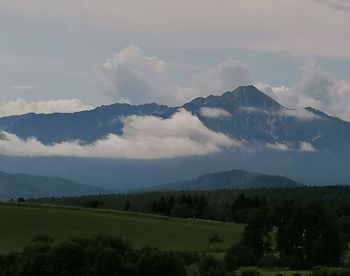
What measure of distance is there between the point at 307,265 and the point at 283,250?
22.0 feet

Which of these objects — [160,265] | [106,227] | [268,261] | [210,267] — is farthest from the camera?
[106,227]

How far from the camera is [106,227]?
15950cm

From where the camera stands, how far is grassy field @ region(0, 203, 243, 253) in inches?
5679

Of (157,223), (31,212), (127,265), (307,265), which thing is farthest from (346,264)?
(31,212)

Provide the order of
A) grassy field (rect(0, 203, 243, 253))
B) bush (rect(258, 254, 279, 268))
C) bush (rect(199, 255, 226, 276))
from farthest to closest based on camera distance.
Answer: grassy field (rect(0, 203, 243, 253)) < bush (rect(258, 254, 279, 268)) < bush (rect(199, 255, 226, 276))

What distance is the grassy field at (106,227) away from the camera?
144 metres

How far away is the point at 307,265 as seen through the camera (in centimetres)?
12112

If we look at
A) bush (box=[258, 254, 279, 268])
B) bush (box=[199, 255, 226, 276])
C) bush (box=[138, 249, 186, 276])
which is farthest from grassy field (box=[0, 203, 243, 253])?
bush (box=[138, 249, 186, 276])

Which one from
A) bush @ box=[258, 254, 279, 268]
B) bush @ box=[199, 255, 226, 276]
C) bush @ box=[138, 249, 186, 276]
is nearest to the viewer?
bush @ box=[199, 255, 226, 276]

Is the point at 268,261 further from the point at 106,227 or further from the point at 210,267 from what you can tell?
the point at 106,227

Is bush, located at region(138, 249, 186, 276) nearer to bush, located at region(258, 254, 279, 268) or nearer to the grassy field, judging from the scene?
bush, located at region(258, 254, 279, 268)

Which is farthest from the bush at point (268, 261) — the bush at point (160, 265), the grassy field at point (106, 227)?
the bush at point (160, 265)

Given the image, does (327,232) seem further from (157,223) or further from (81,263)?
(157,223)

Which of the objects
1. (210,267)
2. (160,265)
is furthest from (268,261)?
(160,265)
